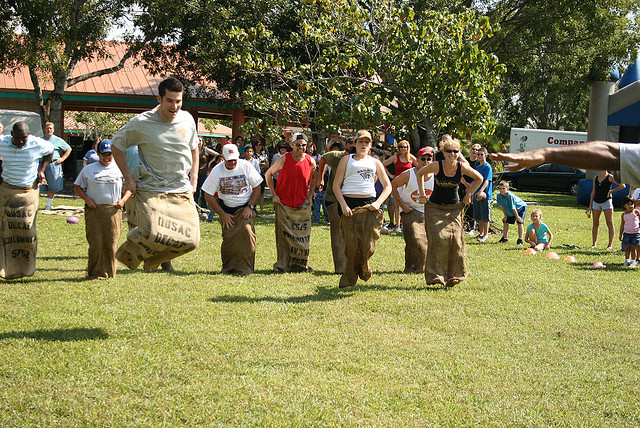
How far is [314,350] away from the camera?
5871 millimetres

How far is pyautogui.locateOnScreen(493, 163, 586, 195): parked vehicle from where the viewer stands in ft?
99.1

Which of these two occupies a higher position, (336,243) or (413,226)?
(413,226)

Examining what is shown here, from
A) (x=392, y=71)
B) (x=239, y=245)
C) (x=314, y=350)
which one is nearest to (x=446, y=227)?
(x=239, y=245)

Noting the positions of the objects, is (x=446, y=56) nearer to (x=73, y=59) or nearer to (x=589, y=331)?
(x=589, y=331)

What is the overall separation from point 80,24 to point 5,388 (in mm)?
17759

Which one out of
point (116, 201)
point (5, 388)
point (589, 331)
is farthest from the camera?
point (116, 201)

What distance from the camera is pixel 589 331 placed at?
22.4 ft

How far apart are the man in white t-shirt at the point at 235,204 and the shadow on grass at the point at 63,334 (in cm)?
346

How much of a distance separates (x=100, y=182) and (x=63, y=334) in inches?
124

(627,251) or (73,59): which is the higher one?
(73,59)

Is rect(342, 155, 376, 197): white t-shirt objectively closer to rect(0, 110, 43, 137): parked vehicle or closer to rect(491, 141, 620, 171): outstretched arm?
rect(491, 141, 620, 171): outstretched arm

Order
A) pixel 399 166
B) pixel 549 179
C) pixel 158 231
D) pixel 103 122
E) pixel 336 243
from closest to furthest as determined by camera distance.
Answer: pixel 158 231, pixel 336 243, pixel 399 166, pixel 549 179, pixel 103 122

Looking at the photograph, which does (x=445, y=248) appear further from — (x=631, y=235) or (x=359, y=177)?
(x=631, y=235)

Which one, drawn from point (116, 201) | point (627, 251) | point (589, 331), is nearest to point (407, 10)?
point (627, 251)
